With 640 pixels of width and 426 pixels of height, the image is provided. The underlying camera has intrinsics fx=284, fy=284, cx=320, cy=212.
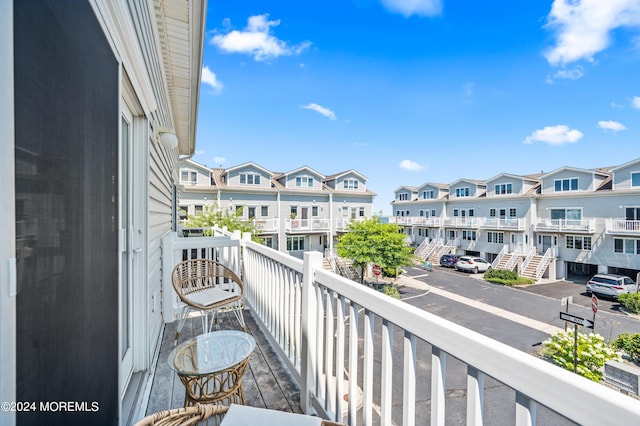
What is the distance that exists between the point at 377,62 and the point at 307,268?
59.7ft

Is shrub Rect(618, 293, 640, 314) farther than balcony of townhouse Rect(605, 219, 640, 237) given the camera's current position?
No

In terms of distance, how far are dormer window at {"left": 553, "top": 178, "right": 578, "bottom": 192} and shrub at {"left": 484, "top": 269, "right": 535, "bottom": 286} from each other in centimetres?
625

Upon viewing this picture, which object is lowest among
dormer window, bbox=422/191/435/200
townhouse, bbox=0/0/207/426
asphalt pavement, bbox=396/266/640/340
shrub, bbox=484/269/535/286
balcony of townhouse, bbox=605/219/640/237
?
asphalt pavement, bbox=396/266/640/340

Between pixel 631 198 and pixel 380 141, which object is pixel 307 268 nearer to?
pixel 631 198

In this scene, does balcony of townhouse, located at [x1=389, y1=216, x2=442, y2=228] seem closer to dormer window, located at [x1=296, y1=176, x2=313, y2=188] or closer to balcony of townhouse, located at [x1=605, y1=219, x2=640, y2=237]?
balcony of townhouse, located at [x1=605, y1=219, x2=640, y2=237]

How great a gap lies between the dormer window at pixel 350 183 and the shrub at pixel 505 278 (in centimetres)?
1053

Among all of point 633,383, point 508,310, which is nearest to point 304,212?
point 508,310

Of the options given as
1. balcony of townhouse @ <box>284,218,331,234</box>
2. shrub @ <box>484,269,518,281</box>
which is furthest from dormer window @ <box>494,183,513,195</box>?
balcony of townhouse @ <box>284,218,331,234</box>

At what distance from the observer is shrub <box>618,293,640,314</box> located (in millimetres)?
12922

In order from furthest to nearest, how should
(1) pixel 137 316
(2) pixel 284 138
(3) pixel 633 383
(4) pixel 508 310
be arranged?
(2) pixel 284 138 < (4) pixel 508 310 < (3) pixel 633 383 < (1) pixel 137 316

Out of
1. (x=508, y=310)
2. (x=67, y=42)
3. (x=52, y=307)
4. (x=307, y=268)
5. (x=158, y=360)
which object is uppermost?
(x=67, y=42)

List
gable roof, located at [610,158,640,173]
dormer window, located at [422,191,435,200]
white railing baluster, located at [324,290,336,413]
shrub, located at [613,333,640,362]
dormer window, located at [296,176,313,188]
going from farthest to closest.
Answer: dormer window, located at [422,191,435,200]
dormer window, located at [296,176,313,188]
gable roof, located at [610,158,640,173]
shrub, located at [613,333,640,362]
white railing baluster, located at [324,290,336,413]

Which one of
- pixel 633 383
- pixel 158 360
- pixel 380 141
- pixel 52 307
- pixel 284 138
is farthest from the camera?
pixel 380 141

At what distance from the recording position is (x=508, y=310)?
12.5m
